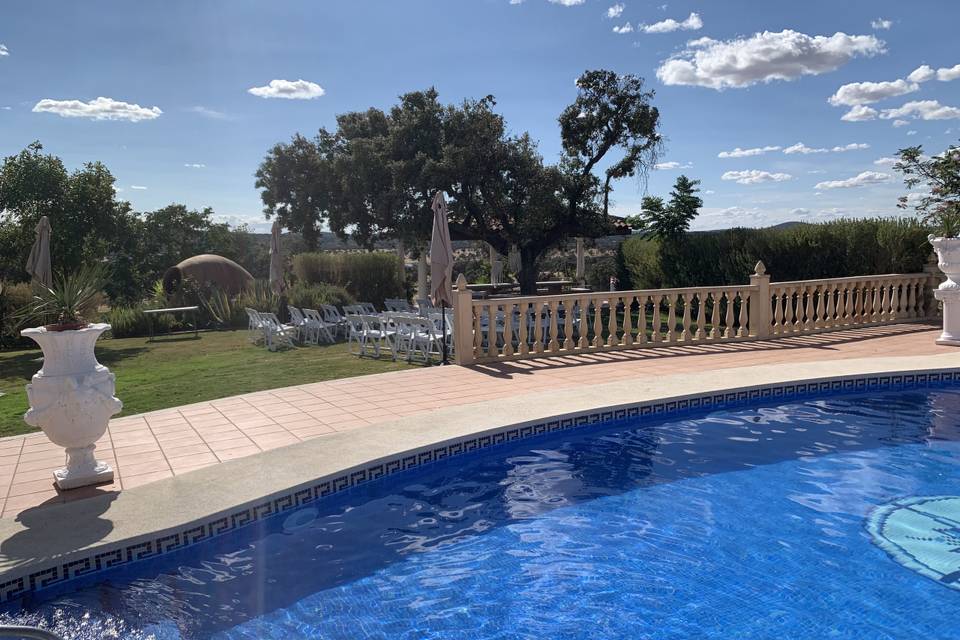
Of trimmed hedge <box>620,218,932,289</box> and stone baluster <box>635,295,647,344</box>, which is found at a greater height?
trimmed hedge <box>620,218,932,289</box>

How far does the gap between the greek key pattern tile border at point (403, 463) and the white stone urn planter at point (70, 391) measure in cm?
→ 114

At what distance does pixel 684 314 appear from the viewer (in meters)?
11.3

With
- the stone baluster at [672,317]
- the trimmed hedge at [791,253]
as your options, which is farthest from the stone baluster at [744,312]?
the trimmed hedge at [791,253]

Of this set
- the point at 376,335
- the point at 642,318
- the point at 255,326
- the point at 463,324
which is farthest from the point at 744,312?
the point at 255,326

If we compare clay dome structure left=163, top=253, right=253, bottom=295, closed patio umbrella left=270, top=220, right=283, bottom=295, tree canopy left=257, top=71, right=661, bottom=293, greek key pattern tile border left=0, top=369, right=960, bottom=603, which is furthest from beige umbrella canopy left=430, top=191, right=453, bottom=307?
clay dome structure left=163, top=253, right=253, bottom=295

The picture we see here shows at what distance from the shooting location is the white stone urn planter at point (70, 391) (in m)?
4.43

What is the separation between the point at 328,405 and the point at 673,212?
Answer: 1400 cm

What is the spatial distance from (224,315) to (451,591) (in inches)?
652

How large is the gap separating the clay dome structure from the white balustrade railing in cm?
1367

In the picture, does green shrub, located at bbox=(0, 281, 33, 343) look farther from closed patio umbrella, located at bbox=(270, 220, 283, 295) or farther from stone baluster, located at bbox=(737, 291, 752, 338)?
stone baluster, located at bbox=(737, 291, 752, 338)

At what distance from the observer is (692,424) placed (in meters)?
6.97

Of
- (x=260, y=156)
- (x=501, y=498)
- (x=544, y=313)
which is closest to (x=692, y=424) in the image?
(x=501, y=498)

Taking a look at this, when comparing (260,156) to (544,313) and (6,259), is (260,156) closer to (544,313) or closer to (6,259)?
(6,259)

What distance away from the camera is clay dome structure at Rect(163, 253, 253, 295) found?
75.7 ft
